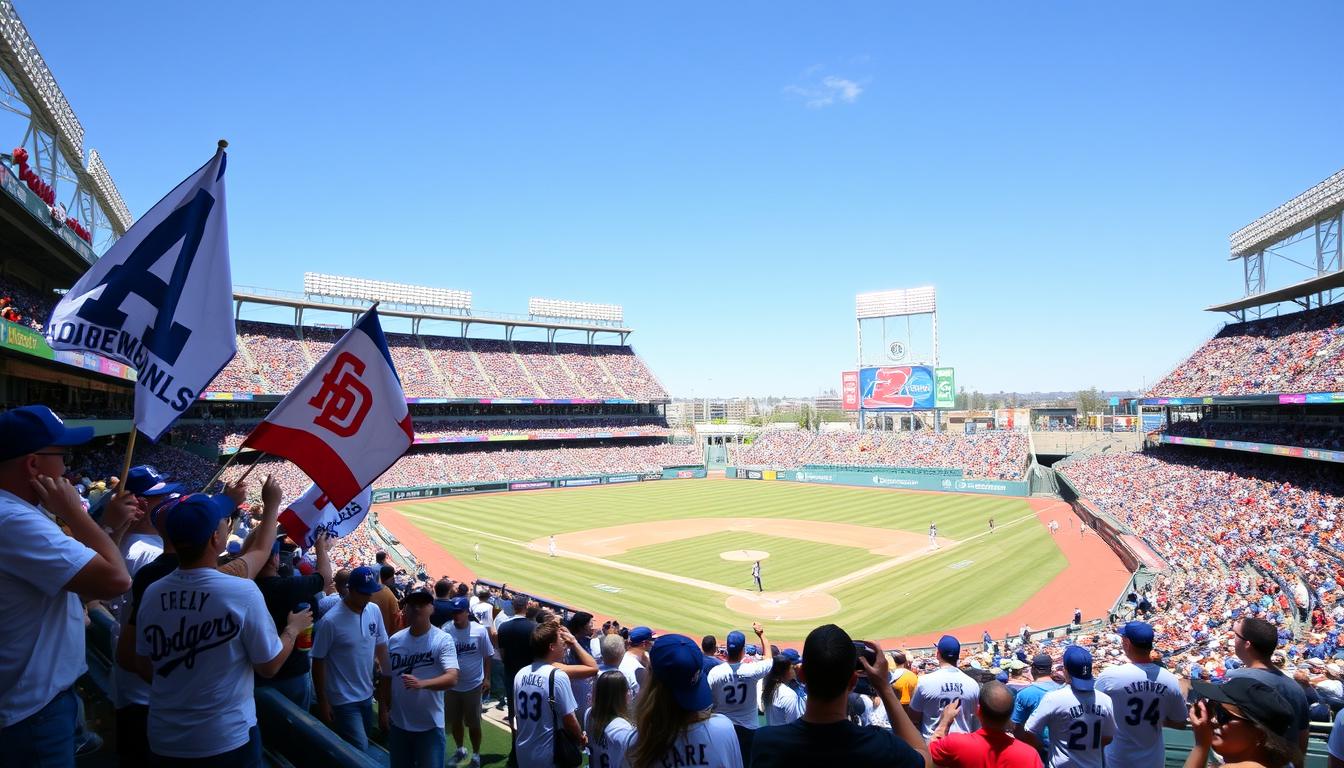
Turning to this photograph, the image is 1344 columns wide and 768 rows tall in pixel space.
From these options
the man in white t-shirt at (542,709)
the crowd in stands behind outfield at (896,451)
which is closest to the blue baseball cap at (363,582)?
the man in white t-shirt at (542,709)

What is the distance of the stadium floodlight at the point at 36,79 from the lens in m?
21.2

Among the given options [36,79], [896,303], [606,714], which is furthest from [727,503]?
[606,714]

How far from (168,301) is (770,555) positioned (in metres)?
30.1

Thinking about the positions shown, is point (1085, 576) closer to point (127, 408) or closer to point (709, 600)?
point (709, 600)

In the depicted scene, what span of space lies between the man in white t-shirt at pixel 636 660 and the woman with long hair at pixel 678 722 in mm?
2650

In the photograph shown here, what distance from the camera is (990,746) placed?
12.9 feet

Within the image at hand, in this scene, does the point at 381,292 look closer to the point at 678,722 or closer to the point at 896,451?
the point at 896,451

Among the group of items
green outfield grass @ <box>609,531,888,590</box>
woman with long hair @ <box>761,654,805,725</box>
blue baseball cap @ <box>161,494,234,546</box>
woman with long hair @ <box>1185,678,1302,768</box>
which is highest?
blue baseball cap @ <box>161,494,234,546</box>

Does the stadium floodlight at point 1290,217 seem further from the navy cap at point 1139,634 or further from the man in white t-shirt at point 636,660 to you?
the man in white t-shirt at point 636,660

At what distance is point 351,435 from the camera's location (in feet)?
21.3

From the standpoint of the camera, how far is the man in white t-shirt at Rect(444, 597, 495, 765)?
6988 millimetres

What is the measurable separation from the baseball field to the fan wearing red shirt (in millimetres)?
18708

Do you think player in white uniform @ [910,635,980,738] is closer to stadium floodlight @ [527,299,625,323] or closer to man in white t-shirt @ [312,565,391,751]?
man in white t-shirt @ [312,565,391,751]

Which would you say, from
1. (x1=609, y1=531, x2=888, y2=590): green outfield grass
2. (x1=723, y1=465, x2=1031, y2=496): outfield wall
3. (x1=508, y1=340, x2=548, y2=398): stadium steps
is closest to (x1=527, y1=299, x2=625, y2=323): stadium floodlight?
(x1=508, y1=340, x2=548, y2=398): stadium steps
